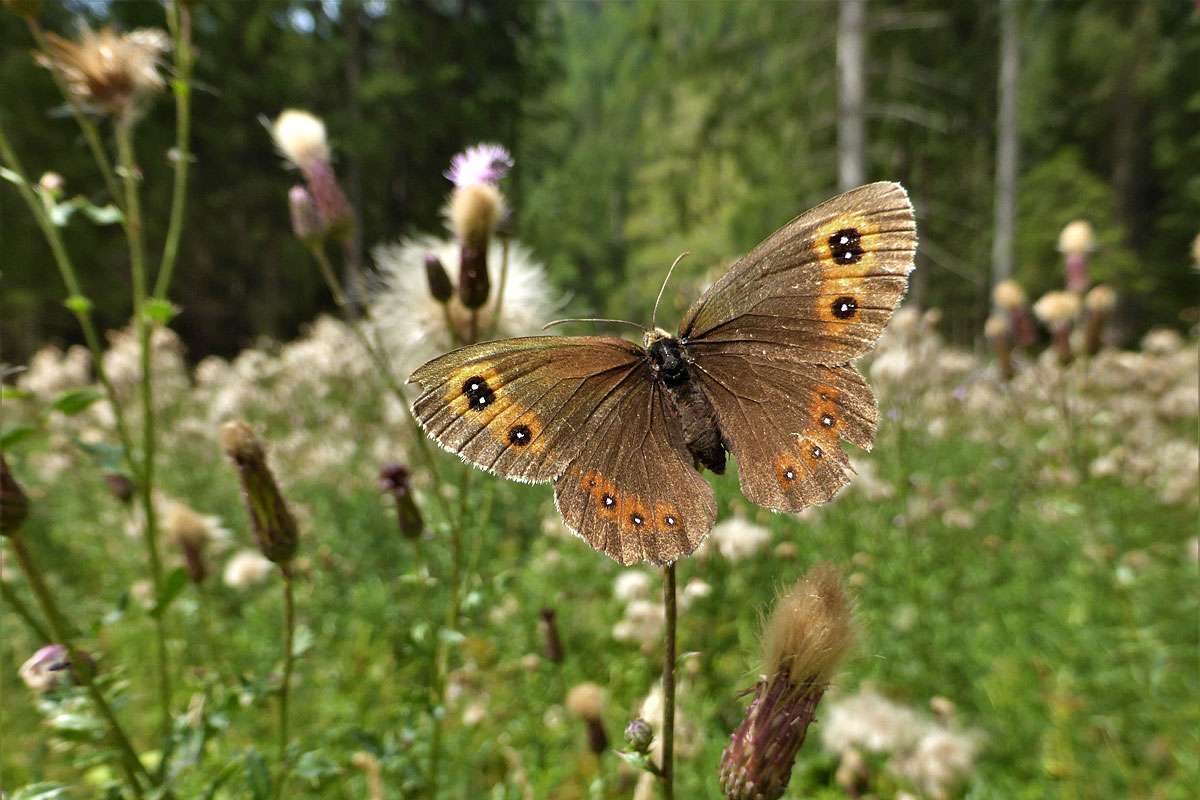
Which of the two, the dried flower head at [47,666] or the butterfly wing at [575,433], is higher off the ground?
the butterfly wing at [575,433]

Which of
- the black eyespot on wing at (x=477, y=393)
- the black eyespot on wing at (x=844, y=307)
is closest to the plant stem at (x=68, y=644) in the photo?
the black eyespot on wing at (x=477, y=393)

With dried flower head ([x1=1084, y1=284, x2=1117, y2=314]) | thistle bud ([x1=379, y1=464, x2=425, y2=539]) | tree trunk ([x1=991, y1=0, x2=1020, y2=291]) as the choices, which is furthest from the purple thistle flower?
tree trunk ([x1=991, y1=0, x2=1020, y2=291])

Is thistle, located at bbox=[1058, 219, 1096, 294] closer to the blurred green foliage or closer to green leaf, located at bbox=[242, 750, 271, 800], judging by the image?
green leaf, located at bbox=[242, 750, 271, 800]

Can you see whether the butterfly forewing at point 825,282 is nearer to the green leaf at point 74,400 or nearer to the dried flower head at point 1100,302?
the green leaf at point 74,400

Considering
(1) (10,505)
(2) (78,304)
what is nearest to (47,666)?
(1) (10,505)

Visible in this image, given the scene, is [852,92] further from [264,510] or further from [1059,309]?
[264,510]

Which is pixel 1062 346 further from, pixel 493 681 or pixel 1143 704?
pixel 493 681

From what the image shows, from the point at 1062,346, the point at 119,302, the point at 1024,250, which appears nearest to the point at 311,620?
the point at 1062,346
